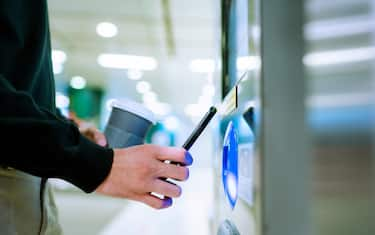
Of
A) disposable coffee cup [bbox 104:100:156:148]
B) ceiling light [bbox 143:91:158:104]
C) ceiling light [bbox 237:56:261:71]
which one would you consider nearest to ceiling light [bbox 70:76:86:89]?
ceiling light [bbox 143:91:158:104]

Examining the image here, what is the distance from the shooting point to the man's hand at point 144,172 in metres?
0.52

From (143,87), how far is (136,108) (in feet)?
22.3

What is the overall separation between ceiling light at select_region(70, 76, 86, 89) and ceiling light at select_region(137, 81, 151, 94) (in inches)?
45.6

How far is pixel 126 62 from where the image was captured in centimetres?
588

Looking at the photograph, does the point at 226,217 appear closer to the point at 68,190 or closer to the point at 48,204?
the point at 48,204

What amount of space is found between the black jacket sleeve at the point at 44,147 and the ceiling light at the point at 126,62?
512 centimetres

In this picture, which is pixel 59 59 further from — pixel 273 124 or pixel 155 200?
pixel 273 124

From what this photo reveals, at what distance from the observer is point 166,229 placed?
7.30 feet

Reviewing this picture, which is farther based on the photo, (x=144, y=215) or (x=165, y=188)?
(x=144, y=215)

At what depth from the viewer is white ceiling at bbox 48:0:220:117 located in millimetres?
3838

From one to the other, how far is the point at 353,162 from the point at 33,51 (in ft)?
1.95

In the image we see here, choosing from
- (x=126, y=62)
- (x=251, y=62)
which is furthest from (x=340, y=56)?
(x=126, y=62)

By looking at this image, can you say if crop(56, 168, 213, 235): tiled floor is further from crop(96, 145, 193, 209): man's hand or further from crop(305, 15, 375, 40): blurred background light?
crop(305, 15, 375, 40): blurred background light

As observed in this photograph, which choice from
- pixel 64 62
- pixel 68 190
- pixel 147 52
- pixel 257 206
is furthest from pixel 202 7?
pixel 68 190
